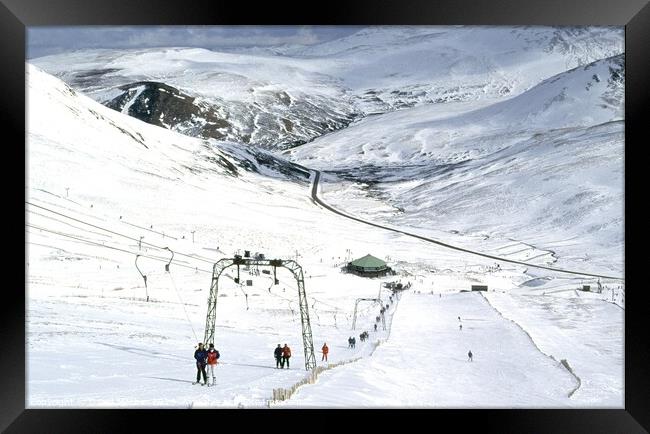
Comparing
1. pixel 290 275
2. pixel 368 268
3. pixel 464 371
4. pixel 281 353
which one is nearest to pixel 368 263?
pixel 368 268

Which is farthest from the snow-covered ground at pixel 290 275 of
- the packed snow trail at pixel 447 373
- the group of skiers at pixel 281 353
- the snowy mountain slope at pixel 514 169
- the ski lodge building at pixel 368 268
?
the ski lodge building at pixel 368 268

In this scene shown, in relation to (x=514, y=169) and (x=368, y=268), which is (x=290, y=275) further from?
(x=514, y=169)

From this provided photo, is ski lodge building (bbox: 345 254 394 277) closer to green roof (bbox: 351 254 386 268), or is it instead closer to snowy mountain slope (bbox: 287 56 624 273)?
green roof (bbox: 351 254 386 268)

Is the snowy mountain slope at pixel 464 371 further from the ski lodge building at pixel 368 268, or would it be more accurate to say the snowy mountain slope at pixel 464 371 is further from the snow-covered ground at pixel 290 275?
the ski lodge building at pixel 368 268

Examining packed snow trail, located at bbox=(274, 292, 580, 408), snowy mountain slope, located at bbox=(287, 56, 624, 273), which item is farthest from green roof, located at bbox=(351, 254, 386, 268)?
snowy mountain slope, located at bbox=(287, 56, 624, 273)
